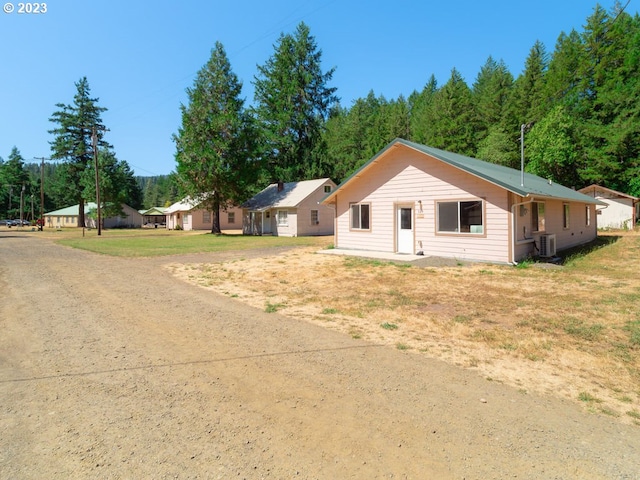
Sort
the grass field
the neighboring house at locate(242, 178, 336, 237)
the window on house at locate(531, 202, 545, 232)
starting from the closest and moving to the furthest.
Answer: the grass field, the window on house at locate(531, 202, 545, 232), the neighboring house at locate(242, 178, 336, 237)

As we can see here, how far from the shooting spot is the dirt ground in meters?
2.64

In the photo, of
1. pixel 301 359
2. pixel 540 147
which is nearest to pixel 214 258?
pixel 301 359

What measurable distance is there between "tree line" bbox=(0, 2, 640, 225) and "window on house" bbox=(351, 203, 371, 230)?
19513mm

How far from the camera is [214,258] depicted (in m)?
16.4

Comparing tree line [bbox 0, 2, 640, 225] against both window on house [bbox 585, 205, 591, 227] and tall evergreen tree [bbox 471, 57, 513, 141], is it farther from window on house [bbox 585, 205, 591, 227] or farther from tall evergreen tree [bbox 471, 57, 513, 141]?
window on house [bbox 585, 205, 591, 227]

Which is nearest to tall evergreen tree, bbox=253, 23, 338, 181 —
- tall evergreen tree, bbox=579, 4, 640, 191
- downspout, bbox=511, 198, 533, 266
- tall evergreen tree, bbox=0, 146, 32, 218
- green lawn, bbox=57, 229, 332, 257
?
green lawn, bbox=57, 229, 332, 257

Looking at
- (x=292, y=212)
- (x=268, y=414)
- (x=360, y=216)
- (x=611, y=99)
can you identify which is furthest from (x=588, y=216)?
(x=268, y=414)

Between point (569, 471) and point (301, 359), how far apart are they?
9.62ft

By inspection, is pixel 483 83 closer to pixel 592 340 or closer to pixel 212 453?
pixel 592 340

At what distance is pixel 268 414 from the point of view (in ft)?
11.0

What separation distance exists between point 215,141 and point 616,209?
36292 millimetres

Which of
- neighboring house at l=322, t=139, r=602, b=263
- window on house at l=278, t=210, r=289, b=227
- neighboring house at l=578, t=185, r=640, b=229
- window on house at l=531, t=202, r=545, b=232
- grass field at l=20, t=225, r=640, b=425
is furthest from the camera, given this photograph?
window on house at l=278, t=210, r=289, b=227

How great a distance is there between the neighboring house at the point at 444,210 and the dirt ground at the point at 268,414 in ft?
33.0

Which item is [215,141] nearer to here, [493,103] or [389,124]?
[389,124]
